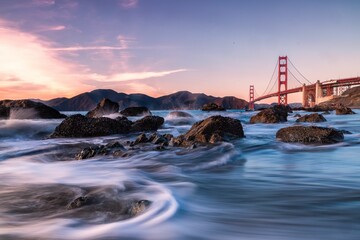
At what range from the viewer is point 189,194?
309cm

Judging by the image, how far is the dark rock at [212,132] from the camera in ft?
21.3

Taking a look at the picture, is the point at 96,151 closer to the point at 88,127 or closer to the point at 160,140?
the point at 160,140

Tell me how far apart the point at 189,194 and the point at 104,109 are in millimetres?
16438

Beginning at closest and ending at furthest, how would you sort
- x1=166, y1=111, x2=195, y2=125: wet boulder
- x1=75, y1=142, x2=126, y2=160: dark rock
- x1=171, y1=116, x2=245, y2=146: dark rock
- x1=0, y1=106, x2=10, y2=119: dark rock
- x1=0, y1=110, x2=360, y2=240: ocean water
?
1. x1=0, y1=110, x2=360, y2=240: ocean water
2. x1=75, y1=142, x2=126, y2=160: dark rock
3. x1=171, y1=116, x2=245, y2=146: dark rock
4. x1=0, y1=106, x2=10, y2=119: dark rock
5. x1=166, y1=111, x2=195, y2=125: wet boulder

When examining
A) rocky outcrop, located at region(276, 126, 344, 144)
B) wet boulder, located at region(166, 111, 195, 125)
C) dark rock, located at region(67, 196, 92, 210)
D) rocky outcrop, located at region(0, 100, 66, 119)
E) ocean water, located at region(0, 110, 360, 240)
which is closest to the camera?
ocean water, located at region(0, 110, 360, 240)

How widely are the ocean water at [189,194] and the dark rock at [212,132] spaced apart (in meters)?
0.68

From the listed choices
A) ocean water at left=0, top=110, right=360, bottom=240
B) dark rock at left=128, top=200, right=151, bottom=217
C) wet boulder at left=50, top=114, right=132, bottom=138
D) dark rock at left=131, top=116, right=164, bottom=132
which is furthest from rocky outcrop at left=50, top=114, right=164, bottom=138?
dark rock at left=128, top=200, right=151, bottom=217

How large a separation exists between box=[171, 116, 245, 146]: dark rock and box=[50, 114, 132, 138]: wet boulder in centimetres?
317

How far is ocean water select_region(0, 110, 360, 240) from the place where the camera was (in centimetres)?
212

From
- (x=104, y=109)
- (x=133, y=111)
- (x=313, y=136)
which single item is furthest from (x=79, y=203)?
(x=133, y=111)

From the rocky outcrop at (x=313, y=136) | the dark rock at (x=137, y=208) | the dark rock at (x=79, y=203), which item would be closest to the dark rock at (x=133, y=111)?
the rocky outcrop at (x=313, y=136)

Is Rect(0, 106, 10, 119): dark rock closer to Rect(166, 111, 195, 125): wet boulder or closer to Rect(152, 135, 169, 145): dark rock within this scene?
Rect(166, 111, 195, 125): wet boulder

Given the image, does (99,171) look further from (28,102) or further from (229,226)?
(28,102)

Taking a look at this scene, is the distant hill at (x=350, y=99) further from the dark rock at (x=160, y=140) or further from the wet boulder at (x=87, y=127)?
the dark rock at (x=160, y=140)
